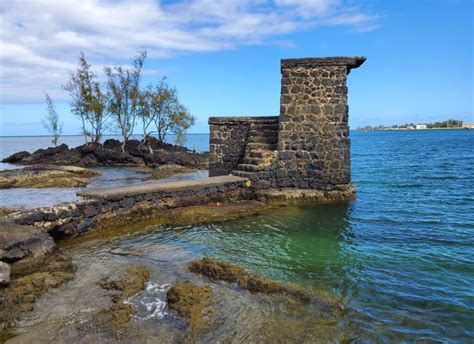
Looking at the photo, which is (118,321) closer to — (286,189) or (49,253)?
(49,253)

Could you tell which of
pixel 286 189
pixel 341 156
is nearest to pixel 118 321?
pixel 286 189

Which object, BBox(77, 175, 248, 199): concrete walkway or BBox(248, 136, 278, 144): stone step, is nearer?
BBox(77, 175, 248, 199): concrete walkway

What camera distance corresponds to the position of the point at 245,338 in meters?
4.05

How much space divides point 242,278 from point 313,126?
297 inches

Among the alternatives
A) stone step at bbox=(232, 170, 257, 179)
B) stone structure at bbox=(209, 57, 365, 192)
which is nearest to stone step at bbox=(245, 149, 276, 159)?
stone structure at bbox=(209, 57, 365, 192)

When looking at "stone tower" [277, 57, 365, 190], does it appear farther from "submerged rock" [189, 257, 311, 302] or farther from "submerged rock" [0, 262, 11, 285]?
"submerged rock" [0, 262, 11, 285]

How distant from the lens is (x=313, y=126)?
39.7ft

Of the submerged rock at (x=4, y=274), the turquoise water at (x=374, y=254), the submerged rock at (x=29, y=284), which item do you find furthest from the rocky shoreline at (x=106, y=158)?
the submerged rock at (x=4, y=274)

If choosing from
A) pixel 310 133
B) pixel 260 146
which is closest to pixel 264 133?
pixel 260 146

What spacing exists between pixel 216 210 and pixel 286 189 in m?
2.78

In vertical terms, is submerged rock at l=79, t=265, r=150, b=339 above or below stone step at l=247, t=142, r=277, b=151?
below

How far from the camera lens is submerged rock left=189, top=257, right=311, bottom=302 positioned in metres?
5.17

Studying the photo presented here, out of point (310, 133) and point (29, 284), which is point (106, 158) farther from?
point (29, 284)

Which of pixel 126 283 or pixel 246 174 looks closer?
pixel 126 283
